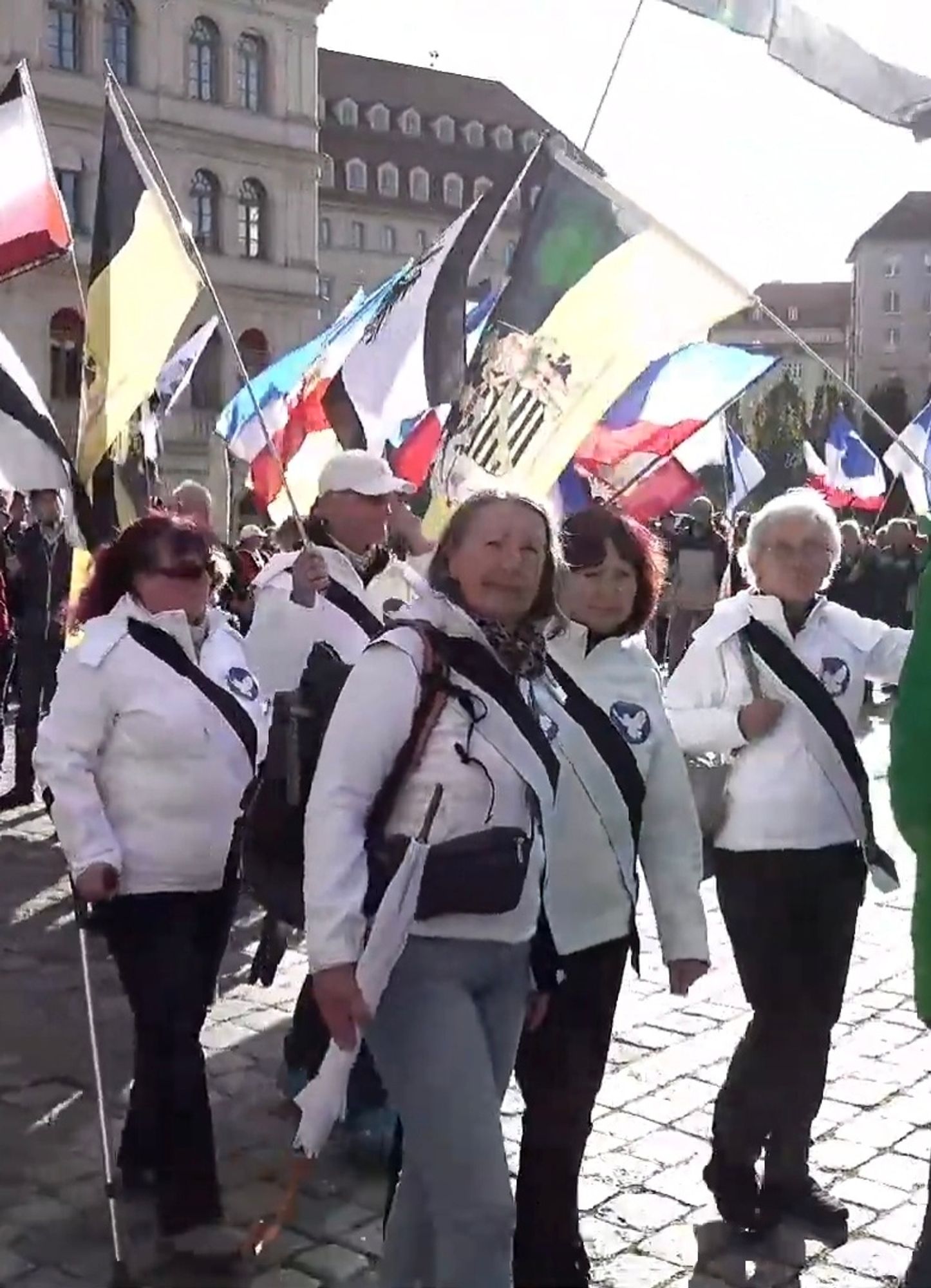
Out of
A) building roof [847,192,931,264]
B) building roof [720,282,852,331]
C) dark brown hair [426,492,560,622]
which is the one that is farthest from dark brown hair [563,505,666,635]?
building roof [720,282,852,331]

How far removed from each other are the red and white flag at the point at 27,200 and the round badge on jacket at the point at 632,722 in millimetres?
2787

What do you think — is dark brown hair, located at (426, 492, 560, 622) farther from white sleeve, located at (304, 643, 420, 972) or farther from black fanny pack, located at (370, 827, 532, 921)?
black fanny pack, located at (370, 827, 532, 921)

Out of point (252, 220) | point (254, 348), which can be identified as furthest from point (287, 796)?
point (252, 220)

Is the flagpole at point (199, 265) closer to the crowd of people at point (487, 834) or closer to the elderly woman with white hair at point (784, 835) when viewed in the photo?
the crowd of people at point (487, 834)

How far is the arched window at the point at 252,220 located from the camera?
142 feet

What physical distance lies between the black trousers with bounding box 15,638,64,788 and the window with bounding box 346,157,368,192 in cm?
5778

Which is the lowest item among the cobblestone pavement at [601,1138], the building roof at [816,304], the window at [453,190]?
the cobblestone pavement at [601,1138]

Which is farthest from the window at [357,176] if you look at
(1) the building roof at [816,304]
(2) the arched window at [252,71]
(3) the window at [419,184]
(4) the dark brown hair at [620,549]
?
(4) the dark brown hair at [620,549]

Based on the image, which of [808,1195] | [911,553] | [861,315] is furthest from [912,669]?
[861,315]

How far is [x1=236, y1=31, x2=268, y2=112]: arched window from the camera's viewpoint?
4269 cm

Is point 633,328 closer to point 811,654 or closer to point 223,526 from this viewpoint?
point 811,654

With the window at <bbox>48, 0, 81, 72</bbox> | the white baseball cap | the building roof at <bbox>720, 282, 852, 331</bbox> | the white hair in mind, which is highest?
the building roof at <bbox>720, 282, 852, 331</bbox>

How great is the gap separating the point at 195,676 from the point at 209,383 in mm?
38529

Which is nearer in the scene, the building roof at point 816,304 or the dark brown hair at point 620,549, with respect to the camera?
the dark brown hair at point 620,549
